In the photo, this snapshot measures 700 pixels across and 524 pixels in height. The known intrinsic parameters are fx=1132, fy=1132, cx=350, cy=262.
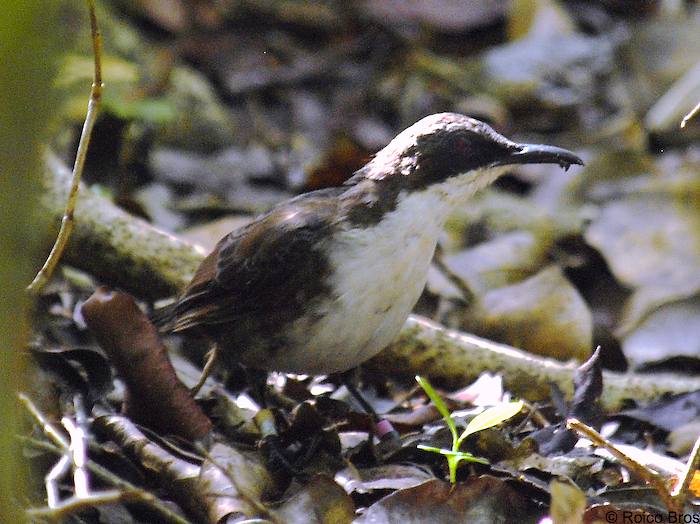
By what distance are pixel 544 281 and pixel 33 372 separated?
2.65m

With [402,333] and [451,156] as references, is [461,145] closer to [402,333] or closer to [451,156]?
[451,156]

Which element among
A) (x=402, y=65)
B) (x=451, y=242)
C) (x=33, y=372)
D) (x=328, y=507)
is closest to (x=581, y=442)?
(x=328, y=507)

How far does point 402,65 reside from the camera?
9531mm

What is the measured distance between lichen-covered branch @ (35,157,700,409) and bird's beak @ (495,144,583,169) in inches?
38.8

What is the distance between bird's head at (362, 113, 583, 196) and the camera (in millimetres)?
4500

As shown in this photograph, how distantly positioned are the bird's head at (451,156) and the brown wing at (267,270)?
323 mm

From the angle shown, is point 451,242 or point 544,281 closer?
point 544,281

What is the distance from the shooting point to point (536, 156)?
4.63 m

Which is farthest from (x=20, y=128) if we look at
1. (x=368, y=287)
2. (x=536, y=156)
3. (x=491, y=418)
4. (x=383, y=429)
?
(x=536, y=156)

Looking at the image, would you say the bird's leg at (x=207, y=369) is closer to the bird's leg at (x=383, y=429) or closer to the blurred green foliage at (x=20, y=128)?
the bird's leg at (x=383, y=429)

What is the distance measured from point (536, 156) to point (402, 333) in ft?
3.62

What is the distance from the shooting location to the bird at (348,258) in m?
4.32

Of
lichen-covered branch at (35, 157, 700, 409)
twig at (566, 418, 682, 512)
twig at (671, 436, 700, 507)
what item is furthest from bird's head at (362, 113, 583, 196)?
twig at (671, 436, 700, 507)

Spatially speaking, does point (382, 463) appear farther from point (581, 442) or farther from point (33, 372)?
point (33, 372)
